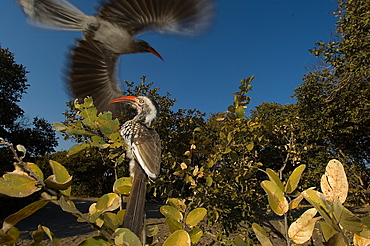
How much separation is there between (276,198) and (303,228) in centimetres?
9

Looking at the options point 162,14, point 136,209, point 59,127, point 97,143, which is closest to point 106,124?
point 97,143

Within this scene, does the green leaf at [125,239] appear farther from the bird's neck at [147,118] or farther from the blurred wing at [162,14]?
the blurred wing at [162,14]

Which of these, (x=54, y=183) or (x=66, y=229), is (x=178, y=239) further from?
(x=66, y=229)

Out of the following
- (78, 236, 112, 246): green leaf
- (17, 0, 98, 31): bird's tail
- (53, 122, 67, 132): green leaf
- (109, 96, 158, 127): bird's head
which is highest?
(17, 0, 98, 31): bird's tail

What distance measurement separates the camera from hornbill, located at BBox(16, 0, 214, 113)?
65.6 inches

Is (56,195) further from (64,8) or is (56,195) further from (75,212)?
(64,8)

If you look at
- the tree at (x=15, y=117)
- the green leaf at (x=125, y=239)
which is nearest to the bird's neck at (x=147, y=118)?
the green leaf at (x=125, y=239)

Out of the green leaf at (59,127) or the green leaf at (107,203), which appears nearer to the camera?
the green leaf at (107,203)

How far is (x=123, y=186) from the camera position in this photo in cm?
84

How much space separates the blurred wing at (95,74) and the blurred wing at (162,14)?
329 millimetres

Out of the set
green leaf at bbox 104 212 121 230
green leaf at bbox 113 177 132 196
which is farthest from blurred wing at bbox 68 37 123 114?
green leaf at bbox 104 212 121 230

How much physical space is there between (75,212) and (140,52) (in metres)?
1.57

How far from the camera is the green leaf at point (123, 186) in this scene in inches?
32.3

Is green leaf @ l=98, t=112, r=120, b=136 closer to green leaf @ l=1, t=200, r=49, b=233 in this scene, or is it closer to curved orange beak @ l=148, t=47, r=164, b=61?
green leaf @ l=1, t=200, r=49, b=233
